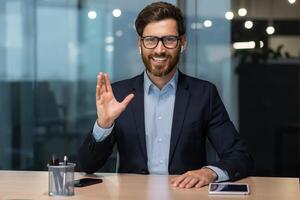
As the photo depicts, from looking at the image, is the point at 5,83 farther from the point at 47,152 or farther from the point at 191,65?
the point at 191,65

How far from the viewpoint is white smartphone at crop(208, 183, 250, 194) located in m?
1.97

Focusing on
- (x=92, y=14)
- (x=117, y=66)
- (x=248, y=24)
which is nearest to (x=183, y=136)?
(x=248, y=24)

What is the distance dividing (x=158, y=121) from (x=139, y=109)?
0.09m

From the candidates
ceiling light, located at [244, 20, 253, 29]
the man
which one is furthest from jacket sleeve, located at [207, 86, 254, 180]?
ceiling light, located at [244, 20, 253, 29]

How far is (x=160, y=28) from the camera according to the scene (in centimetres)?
238

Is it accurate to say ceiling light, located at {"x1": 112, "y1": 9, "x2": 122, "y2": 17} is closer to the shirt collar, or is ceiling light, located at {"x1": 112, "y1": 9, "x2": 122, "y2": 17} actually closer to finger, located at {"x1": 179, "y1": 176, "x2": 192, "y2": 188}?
the shirt collar

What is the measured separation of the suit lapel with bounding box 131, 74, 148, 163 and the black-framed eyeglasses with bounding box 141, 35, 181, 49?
22cm

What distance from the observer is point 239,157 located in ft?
7.57

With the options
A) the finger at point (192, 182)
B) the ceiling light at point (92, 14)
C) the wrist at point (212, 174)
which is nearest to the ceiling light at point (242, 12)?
the ceiling light at point (92, 14)

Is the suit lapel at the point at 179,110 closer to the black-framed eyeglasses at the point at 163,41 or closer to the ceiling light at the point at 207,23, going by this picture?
the black-framed eyeglasses at the point at 163,41

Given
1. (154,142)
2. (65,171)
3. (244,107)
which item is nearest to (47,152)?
(244,107)

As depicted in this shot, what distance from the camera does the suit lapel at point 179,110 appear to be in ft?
7.91

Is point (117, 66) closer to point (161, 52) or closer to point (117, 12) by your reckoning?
point (117, 12)

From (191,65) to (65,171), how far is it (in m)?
2.81
